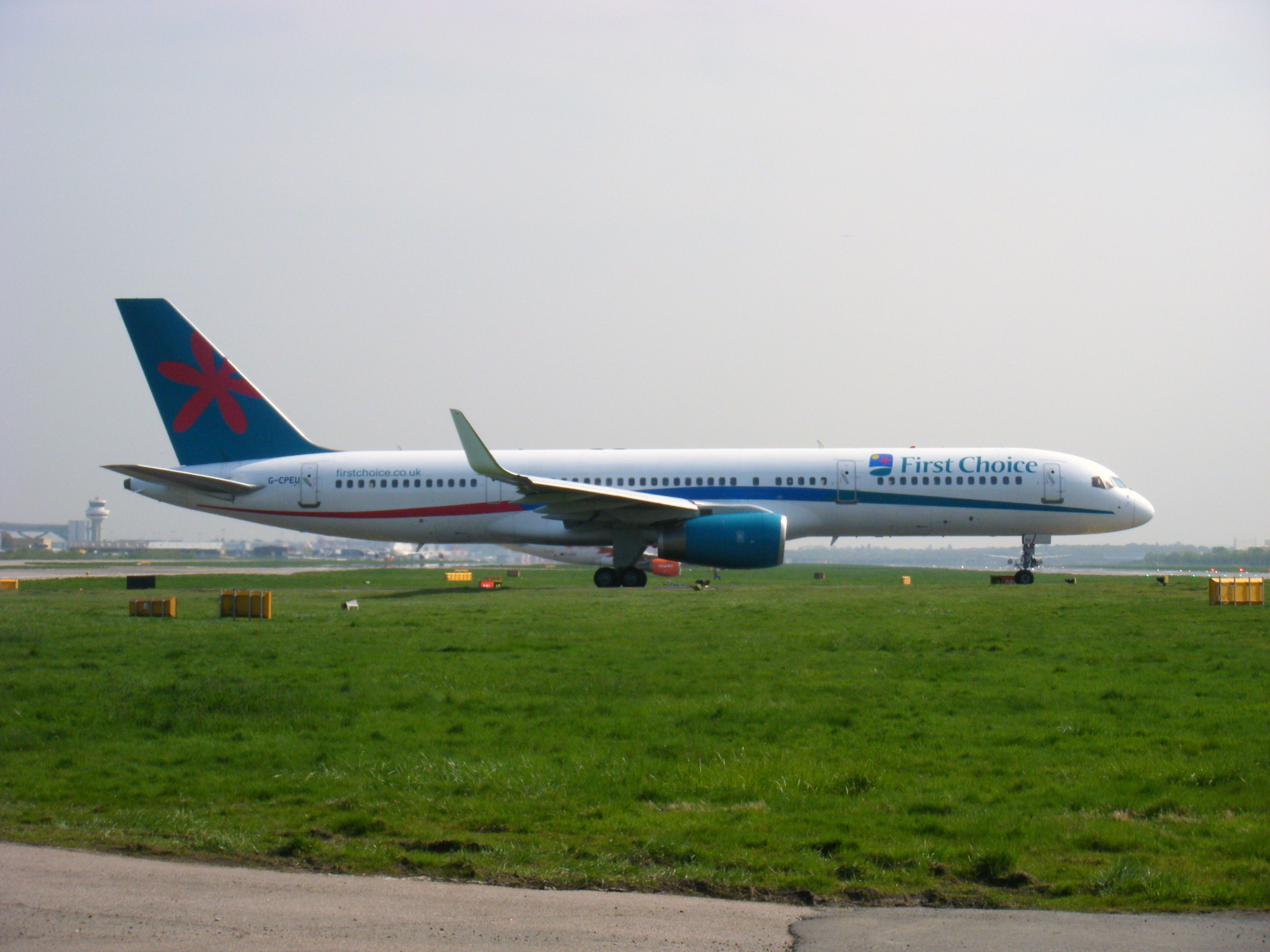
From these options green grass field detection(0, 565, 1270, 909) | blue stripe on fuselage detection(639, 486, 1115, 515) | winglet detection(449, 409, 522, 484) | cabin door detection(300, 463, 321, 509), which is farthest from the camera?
cabin door detection(300, 463, 321, 509)

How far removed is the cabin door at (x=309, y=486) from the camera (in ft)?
107

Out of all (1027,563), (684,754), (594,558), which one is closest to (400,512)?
(1027,563)

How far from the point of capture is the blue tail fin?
3300 centimetres

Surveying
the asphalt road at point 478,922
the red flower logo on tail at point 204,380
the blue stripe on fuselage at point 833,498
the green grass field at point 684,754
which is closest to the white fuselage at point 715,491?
the blue stripe on fuselage at point 833,498

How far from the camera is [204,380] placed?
33.2 meters

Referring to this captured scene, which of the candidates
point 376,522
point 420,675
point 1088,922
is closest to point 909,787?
point 1088,922

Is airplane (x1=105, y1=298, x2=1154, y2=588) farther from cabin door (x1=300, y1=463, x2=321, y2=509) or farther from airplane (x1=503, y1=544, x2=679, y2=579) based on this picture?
airplane (x1=503, y1=544, x2=679, y2=579)

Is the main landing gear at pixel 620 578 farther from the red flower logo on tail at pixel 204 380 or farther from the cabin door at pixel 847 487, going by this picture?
the red flower logo on tail at pixel 204 380

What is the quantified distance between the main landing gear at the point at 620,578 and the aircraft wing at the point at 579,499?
1.66m

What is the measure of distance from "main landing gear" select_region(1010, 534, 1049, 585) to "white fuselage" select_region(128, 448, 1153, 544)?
41 centimetres

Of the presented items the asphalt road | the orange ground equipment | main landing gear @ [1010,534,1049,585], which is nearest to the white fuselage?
main landing gear @ [1010,534,1049,585]

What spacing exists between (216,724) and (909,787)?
669 centimetres

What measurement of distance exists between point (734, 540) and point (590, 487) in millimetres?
3949

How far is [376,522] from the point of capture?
1287 inches
